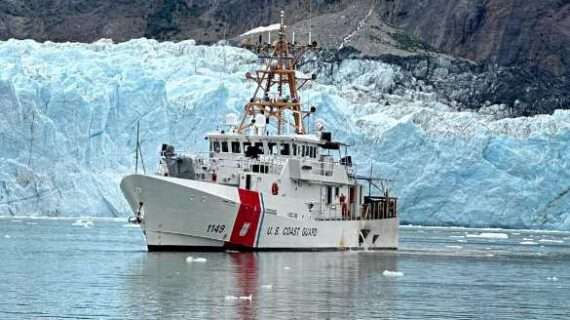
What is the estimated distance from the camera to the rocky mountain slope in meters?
90.6

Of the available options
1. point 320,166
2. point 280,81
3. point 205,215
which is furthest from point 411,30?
point 205,215

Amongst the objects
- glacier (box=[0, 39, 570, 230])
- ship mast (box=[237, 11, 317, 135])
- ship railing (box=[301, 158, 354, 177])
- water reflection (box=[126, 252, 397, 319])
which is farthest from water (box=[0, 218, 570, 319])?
glacier (box=[0, 39, 570, 230])

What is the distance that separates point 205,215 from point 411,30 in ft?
264

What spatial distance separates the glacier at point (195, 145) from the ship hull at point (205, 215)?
2611 cm

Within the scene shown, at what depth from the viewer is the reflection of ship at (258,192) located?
35062mm

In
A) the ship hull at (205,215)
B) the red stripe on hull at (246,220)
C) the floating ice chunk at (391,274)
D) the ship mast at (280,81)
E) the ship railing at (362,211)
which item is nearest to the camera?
the floating ice chunk at (391,274)

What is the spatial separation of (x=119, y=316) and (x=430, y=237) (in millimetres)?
37907

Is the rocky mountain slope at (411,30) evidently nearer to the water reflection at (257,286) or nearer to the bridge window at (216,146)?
the bridge window at (216,146)

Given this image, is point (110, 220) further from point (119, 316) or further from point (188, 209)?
point (119, 316)

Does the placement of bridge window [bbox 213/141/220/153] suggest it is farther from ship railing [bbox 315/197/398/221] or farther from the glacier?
the glacier

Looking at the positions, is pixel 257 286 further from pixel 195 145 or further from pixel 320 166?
pixel 195 145

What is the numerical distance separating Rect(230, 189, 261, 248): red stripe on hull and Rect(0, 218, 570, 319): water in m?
0.57

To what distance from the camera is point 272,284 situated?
1100 inches

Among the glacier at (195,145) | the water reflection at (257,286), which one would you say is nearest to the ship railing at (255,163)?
the water reflection at (257,286)
